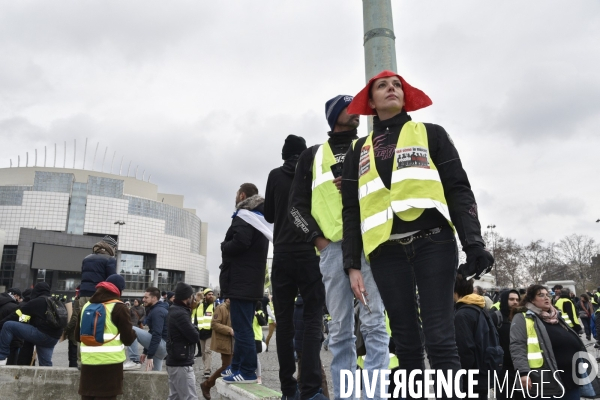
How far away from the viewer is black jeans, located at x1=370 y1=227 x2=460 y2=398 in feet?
7.30

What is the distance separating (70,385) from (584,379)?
21.5ft

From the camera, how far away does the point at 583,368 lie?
4688 mm

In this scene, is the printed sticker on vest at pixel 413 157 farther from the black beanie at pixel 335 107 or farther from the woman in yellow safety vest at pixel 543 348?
the woman in yellow safety vest at pixel 543 348

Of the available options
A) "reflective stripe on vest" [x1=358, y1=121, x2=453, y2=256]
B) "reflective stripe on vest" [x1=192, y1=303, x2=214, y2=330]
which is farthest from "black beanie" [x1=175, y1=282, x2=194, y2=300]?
"reflective stripe on vest" [x1=192, y1=303, x2=214, y2=330]

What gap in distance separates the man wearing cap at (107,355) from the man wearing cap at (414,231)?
12.6ft

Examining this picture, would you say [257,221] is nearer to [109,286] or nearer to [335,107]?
[335,107]

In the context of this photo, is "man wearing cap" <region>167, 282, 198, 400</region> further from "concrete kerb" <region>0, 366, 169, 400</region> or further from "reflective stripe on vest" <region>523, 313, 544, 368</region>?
"reflective stripe on vest" <region>523, 313, 544, 368</region>

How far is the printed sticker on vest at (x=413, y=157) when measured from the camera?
247 cm

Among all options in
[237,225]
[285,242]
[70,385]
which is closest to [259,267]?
[237,225]

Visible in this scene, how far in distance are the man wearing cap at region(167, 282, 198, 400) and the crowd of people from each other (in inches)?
0.6

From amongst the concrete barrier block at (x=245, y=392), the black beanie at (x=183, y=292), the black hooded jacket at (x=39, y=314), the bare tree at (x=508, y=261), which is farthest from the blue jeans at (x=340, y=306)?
the bare tree at (x=508, y=261)

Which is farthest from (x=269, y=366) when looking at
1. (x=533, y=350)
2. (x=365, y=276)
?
(x=365, y=276)

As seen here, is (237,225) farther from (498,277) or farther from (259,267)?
(498,277)

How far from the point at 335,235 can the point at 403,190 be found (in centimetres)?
76
